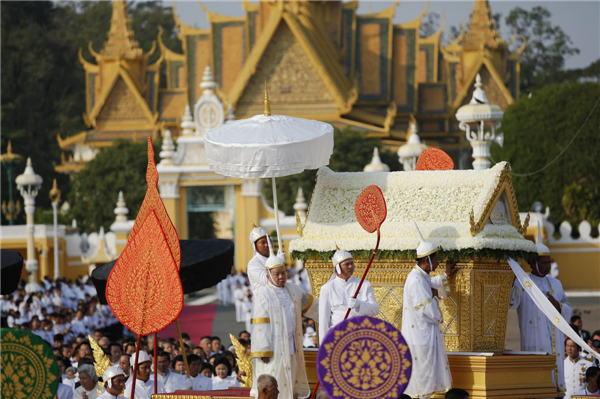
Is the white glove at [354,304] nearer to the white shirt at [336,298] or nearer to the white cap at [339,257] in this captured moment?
the white shirt at [336,298]

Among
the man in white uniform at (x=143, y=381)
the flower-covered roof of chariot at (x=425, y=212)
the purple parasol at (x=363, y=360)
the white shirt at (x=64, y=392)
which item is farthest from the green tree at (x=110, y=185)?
the purple parasol at (x=363, y=360)

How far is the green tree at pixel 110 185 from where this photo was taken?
125 ft

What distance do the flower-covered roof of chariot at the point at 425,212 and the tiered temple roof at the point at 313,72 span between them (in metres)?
31.2

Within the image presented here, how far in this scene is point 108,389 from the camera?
925cm

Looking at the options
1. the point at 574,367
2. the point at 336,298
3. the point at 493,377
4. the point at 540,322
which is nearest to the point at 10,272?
the point at 336,298

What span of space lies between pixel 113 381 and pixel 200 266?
76.3 inches

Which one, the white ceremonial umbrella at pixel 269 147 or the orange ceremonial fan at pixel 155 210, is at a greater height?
the white ceremonial umbrella at pixel 269 147

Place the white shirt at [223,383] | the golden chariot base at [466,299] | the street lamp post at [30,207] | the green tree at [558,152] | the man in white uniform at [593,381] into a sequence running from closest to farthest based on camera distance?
the golden chariot base at [466,299]
the man in white uniform at [593,381]
the white shirt at [223,383]
the street lamp post at [30,207]
the green tree at [558,152]

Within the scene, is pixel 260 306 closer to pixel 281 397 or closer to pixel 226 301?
pixel 281 397

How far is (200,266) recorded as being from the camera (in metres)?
10.9

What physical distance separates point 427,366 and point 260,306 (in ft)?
4.62

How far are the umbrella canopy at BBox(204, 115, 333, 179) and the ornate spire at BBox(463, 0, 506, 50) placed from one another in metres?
36.6

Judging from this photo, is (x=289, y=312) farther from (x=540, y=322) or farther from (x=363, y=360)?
(x=540, y=322)

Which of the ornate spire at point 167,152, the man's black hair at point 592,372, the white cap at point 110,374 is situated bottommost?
the man's black hair at point 592,372
